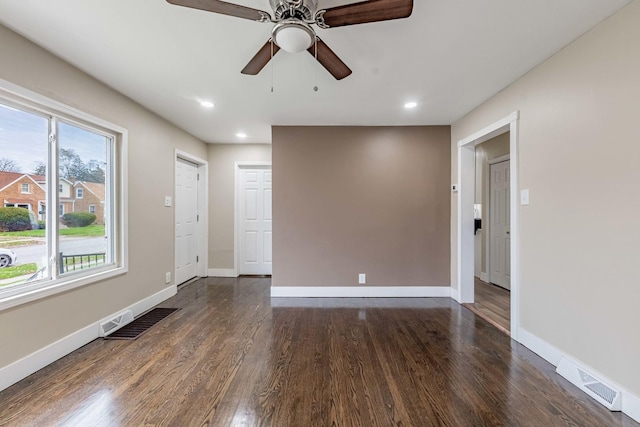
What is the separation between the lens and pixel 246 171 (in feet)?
16.7

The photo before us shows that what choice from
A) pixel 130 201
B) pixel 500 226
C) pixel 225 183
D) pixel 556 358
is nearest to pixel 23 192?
pixel 130 201

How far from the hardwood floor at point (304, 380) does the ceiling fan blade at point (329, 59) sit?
218 cm

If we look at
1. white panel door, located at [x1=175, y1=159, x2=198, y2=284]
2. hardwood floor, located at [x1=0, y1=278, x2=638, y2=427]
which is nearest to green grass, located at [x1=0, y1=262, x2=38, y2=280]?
hardwood floor, located at [x1=0, y1=278, x2=638, y2=427]

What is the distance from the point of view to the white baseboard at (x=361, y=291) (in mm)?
3910

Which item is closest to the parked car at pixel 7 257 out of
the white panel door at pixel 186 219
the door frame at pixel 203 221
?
the white panel door at pixel 186 219

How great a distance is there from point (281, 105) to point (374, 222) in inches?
78.1

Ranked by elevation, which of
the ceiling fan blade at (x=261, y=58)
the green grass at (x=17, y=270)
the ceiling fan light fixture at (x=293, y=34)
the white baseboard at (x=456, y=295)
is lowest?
the white baseboard at (x=456, y=295)

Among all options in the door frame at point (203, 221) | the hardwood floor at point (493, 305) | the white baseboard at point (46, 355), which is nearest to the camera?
the white baseboard at point (46, 355)

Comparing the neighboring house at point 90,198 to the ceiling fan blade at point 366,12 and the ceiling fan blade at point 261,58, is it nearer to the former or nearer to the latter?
the ceiling fan blade at point 261,58

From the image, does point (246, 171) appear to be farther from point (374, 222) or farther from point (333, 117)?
point (374, 222)

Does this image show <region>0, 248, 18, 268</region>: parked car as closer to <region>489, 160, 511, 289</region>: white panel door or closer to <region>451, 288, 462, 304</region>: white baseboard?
<region>451, 288, 462, 304</region>: white baseboard

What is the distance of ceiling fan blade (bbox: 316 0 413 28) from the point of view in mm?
1331

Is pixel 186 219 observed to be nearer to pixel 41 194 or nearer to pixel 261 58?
pixel 41 194

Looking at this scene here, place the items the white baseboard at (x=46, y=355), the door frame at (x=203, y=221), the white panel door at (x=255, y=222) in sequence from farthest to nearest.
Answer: the white panel door at (x=255, y=222) → the door frame at (x=203, y=221) → the white baseboard at (x=46, y=355)
